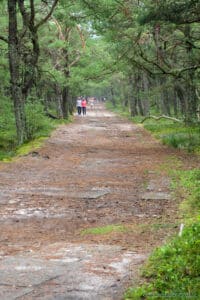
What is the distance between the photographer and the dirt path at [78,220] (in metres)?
5.38

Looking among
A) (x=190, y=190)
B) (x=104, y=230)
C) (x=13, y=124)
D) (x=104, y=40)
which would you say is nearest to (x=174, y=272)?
(x=104, y=230)

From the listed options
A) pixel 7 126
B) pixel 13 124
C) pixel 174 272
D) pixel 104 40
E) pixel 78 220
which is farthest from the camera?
pixel 104 40

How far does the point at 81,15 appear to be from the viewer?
22.3 meters

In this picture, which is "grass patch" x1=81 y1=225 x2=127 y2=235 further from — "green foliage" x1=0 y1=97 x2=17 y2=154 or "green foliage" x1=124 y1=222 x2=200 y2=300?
"green foliage" x1=0 y1=97 x2=17 y2=154

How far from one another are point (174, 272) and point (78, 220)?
12.0ft

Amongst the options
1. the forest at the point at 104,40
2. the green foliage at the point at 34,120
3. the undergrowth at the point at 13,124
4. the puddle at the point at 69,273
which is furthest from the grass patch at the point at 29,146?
the puddle at the point at 69,273

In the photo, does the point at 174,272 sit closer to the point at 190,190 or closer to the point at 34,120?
the point at 190,190

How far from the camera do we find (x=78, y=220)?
872cm

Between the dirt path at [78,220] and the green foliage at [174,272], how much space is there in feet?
0.71

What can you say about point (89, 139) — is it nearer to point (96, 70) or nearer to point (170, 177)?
point (96, 70)

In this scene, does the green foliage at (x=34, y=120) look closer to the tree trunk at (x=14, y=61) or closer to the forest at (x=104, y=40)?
the forest at (x=104, y=40)

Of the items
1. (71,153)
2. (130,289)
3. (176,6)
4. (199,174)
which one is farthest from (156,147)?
(130,289)

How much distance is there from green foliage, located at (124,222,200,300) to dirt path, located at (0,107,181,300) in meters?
0.22

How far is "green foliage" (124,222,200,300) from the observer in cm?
481
